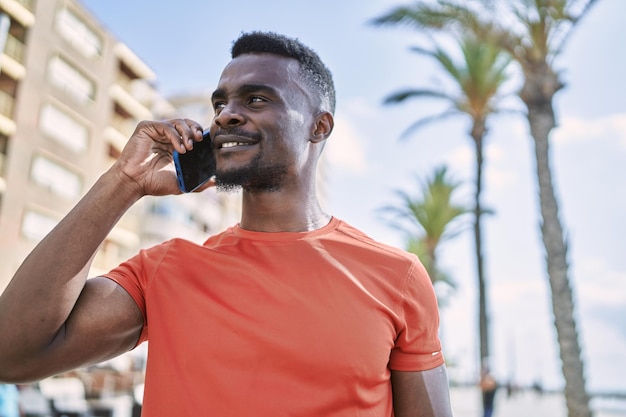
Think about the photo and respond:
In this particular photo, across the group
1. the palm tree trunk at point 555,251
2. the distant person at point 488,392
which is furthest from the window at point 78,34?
the distant person at point 488,392

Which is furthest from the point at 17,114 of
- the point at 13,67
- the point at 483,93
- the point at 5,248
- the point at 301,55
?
the point at 301,55

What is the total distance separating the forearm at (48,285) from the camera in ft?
5.31

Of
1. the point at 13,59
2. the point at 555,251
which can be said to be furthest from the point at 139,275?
the point at 13,59

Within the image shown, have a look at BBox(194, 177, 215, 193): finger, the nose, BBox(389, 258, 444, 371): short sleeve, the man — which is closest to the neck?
the man

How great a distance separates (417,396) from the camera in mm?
1828

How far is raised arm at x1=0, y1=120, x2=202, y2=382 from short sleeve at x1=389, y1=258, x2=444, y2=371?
0.84m

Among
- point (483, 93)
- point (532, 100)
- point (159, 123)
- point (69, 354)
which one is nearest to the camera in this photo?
point (69, 354)

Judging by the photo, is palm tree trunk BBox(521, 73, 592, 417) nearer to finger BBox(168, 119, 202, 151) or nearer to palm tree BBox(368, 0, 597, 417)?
palm tree BBox(368, 0, 597, 417)

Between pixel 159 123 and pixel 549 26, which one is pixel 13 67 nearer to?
pixel 549 26

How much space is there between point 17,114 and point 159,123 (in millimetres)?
27528

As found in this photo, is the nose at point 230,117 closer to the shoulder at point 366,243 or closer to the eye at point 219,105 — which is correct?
the eye at point 219,105

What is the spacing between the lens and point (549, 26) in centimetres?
1144

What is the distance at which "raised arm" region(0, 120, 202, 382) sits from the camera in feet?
5.34

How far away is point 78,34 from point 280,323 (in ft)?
110
